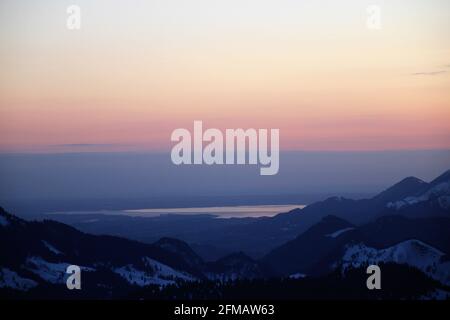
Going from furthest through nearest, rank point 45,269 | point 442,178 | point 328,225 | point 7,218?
point 45,269 → point 328,225 → point 7,218 → point 442,178

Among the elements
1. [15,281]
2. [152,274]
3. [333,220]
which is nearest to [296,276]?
[333,220]

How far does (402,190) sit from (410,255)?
2988 mm

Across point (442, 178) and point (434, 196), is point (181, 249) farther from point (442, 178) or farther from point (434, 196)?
point (442, 178)

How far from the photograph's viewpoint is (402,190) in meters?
25.3

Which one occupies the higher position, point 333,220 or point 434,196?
point 434,196

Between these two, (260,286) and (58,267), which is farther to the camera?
(58,267)

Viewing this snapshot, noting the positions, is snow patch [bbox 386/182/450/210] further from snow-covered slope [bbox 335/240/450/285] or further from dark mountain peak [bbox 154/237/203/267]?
dark mountain peak [bbox 154/237/203/267]

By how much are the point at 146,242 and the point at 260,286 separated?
11.7 ft

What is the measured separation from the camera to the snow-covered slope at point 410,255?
27.6 metres

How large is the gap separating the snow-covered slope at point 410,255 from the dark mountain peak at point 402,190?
1.81 m

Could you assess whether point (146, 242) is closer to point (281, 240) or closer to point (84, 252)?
point (281, 240)
